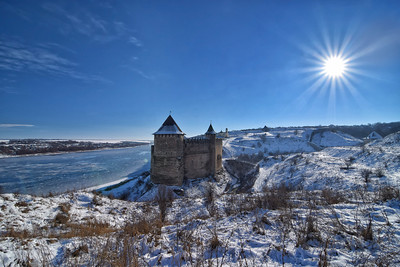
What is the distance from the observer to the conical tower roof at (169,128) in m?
15.4

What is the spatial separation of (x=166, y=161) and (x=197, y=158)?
164 inches

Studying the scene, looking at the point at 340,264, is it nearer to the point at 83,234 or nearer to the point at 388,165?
the point at 83,234

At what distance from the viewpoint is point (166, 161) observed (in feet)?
50.2

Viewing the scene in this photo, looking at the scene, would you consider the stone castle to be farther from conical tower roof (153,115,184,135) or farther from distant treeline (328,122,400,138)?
distant treeline (328,122,400,138)

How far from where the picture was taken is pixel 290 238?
9.04 ft

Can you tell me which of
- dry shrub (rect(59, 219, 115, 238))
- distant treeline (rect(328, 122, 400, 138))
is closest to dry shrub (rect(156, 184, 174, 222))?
dry shrub (rect(59, 219, 115, 238))

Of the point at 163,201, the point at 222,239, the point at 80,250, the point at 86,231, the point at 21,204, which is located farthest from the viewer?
the point at 163,201

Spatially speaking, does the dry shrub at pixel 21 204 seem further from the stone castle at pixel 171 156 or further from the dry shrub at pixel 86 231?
the stone castle at pixel 171 156

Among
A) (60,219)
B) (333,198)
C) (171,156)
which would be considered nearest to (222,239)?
(333,198)

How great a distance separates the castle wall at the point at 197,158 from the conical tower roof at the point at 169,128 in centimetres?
246

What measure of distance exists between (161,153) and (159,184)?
9.75ft

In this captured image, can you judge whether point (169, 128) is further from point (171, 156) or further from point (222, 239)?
point (222, 239)

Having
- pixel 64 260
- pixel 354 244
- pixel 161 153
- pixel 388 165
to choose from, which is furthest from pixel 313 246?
pixel 161 153

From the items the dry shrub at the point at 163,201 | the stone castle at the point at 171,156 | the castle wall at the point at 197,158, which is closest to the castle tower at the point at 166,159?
the stone castle at the point at 171,156
